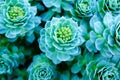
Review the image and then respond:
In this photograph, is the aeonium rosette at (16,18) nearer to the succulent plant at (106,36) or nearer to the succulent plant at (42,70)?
the succulent plant at (42,70)

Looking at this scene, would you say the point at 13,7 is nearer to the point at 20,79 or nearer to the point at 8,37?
the point at 8,37

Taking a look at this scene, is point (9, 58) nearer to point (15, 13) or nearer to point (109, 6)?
point (15, 13)

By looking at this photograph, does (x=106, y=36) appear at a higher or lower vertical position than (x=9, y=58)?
higher

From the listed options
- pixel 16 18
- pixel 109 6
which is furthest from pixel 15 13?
pixel 109 6

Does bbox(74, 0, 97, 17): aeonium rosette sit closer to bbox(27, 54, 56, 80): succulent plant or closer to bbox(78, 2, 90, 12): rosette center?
bbox(78, 2, 90, 12): rosette center

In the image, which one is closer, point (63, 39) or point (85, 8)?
point (63, 39)
